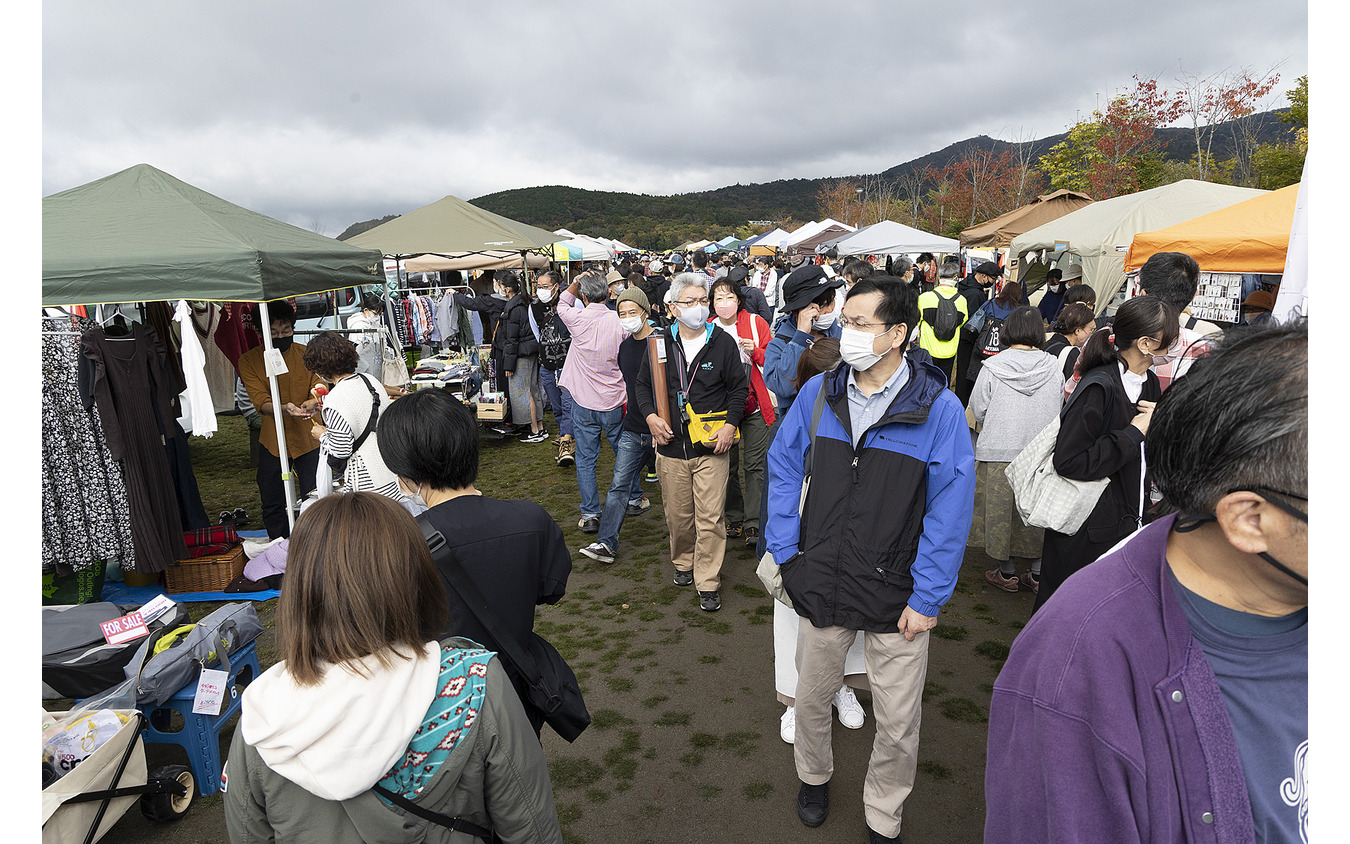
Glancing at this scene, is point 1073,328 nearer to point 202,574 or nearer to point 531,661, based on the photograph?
point 531,661

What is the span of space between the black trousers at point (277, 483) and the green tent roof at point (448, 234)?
5.51 metres

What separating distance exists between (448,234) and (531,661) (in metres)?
10.2

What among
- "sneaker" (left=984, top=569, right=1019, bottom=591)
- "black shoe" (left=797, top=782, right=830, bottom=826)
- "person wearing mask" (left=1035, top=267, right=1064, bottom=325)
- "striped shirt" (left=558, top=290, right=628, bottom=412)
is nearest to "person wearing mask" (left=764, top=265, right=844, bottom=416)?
"striped shirt" (left=558, top=290, right=628, bottom=412)

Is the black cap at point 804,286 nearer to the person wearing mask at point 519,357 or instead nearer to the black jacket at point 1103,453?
the black jacket at point 1103,453

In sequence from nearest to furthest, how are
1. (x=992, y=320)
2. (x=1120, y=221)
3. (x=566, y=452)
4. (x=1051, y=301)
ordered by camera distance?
(x=992, y=320) → (x=566, y=452) → (x=1120, y=221) → (x=1051, y=301)

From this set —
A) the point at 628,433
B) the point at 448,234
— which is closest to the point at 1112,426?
the point at 628,433

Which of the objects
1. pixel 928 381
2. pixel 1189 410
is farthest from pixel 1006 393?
pixel 1189 410

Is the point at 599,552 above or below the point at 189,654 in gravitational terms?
below

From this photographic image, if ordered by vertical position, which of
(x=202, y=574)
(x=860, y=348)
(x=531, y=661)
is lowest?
(x=202, y=574)

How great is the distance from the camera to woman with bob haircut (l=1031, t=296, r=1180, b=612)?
2943mm

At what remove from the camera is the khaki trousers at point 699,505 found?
14.5 ft

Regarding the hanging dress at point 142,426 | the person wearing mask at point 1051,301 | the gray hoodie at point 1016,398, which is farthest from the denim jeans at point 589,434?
the person wearing mask at point 1051,301

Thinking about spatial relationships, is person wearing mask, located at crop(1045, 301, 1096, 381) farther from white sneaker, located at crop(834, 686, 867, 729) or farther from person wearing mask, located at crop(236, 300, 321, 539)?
person wearing mask, located at crop(236, 300, 321, 539)

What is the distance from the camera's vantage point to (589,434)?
5.78 metres
